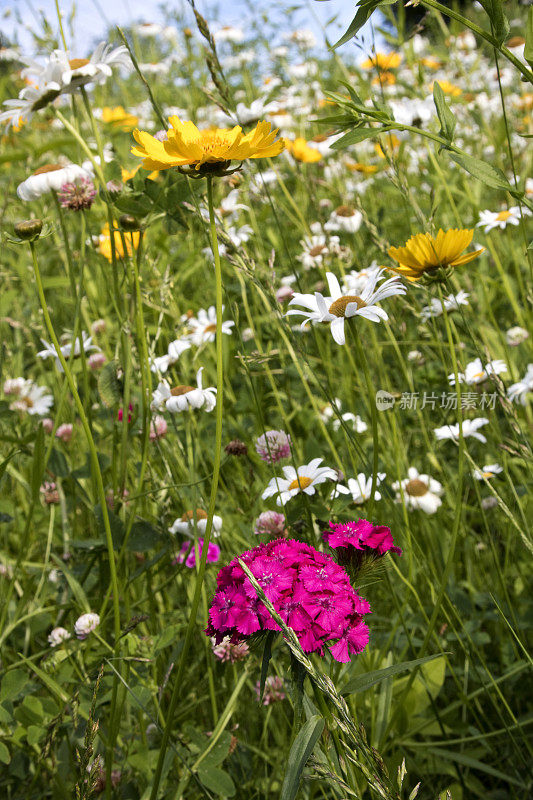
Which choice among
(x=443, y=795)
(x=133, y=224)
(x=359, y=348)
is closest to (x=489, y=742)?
(x=443, y=795)

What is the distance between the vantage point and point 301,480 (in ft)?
3.04

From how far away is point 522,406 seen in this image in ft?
5.18

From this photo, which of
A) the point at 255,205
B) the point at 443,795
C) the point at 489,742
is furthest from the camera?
the point at 255,205

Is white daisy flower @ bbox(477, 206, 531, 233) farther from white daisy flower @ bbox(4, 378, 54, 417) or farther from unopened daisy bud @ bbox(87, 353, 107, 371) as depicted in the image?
white daisy flower @ bbox(4, 378, 54, 417)

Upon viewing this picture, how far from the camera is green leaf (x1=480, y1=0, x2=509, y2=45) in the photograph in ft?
1.95

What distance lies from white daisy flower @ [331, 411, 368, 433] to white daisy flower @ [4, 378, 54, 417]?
664mm

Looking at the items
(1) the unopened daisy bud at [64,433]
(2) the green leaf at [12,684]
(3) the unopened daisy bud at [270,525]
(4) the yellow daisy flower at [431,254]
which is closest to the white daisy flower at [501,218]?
(4) the yellow daisy flower at [431,254]

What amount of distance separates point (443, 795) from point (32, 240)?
72 centimetres

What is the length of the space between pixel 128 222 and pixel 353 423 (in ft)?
2.24

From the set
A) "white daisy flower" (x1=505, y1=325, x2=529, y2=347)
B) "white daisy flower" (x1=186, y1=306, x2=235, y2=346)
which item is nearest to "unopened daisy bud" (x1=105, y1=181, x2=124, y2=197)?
"white daisy flower" (x1=186, y1=306, x2=235, y2=346)

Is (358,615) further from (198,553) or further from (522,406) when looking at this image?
(522,406)

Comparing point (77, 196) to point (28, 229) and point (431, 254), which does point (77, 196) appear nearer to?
point (28, 229)

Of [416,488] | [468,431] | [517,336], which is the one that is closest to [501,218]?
[517,336]

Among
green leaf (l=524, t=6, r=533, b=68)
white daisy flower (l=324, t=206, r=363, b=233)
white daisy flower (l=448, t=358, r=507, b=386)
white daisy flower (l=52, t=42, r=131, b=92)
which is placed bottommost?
white daisy flower (l=448, t=358, r=507, b=386)
